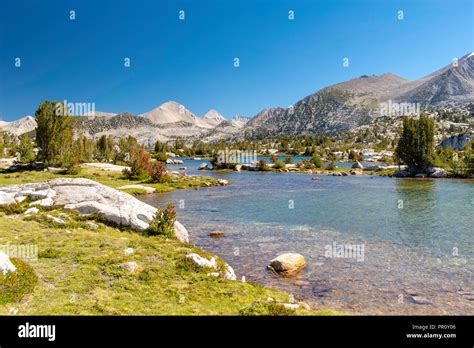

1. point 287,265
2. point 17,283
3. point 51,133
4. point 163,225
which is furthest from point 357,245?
point 51,133

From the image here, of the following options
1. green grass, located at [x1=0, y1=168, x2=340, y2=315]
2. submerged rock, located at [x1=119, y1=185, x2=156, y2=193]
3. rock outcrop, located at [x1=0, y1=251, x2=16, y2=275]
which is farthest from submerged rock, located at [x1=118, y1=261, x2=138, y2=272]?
submerged rock, located at [x1=119, y1=185, x2=156, y2=193]

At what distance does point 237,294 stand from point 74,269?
8.34 m

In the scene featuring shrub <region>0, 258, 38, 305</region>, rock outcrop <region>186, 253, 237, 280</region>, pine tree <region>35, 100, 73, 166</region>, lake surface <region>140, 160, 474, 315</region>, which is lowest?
lake surface <region>140, 160, 474, 315</region>

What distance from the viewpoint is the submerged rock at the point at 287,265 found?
2072 centimetres

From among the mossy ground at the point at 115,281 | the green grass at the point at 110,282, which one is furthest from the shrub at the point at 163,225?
the mossy ground at the point at 115,281

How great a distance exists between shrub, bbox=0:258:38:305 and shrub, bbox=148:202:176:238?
11226mm

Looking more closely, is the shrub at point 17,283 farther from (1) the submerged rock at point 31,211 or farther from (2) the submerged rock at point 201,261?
(1) the submerged rock at point 31,211

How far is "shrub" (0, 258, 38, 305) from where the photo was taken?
12164 mm

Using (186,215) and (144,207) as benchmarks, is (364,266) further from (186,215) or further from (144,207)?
(186,215)

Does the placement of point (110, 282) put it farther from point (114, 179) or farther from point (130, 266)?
point (114, 179)

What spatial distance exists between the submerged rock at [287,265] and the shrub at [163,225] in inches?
339

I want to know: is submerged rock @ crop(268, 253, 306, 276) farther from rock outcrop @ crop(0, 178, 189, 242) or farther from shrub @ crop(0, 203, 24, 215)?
shrub @ crop(0, 203, 24, 215)

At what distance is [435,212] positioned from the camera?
134ft
